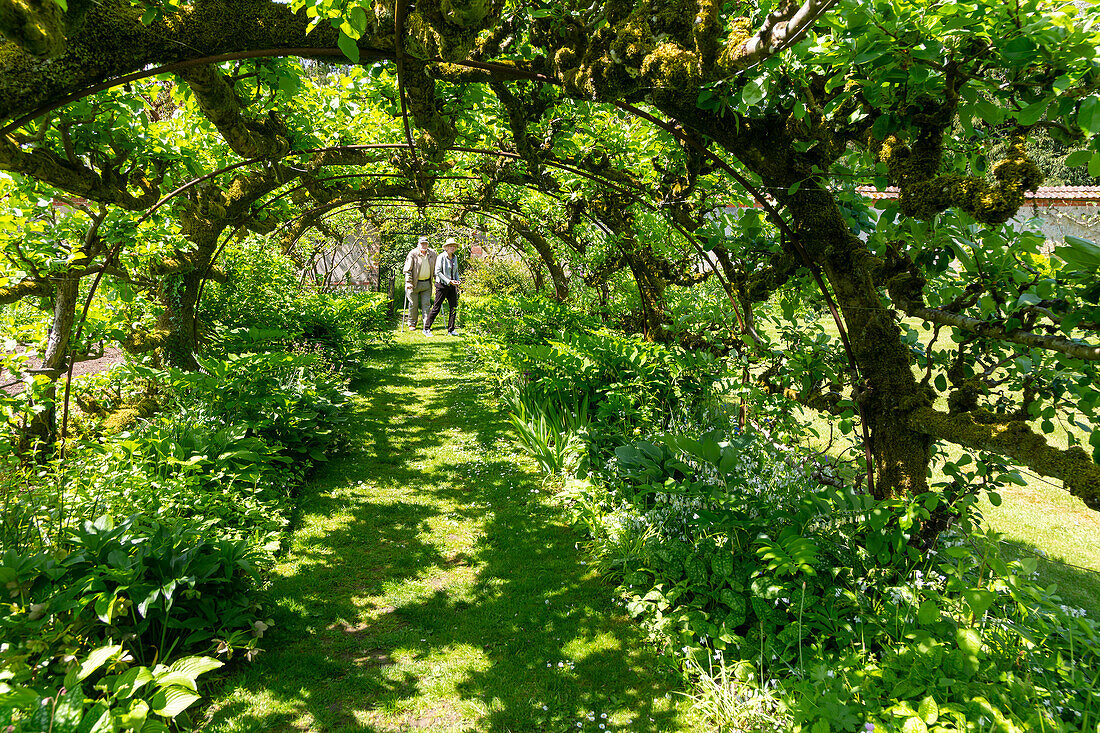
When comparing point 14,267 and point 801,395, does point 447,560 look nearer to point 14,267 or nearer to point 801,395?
point 801,395

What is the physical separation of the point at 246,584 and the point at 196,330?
3761 millimetres

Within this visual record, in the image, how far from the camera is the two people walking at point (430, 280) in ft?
40.2

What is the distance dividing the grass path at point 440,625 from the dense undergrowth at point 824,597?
28 centimetres

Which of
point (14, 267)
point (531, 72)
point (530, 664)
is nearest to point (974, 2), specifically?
point (531, 72)

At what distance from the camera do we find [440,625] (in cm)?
296

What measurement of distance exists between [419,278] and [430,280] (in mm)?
370

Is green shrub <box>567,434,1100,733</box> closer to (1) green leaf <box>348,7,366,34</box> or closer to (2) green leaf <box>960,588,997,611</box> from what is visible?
(2) green leaf <box>960,588,997,611</box>

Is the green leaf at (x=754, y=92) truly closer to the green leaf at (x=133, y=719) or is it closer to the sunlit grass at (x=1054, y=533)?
the sunlit grass at (x=1054, y=533)

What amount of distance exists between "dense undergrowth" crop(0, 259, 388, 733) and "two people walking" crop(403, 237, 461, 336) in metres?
6.78

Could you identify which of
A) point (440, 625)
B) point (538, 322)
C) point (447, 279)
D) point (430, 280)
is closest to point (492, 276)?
point (430, 280)

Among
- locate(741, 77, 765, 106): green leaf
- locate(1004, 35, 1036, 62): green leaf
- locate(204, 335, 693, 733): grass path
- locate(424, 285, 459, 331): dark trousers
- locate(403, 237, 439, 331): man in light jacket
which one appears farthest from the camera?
locate(403, 237, 439, 331): man in light jacket

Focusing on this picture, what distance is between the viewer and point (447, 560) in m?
3.66

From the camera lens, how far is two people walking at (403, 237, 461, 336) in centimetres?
1226

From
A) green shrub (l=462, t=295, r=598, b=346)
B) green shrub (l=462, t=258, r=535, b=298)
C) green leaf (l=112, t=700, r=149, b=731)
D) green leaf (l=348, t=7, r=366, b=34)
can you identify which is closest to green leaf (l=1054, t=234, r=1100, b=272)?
green leaf (l=348, t=7, r=366, b=34)
